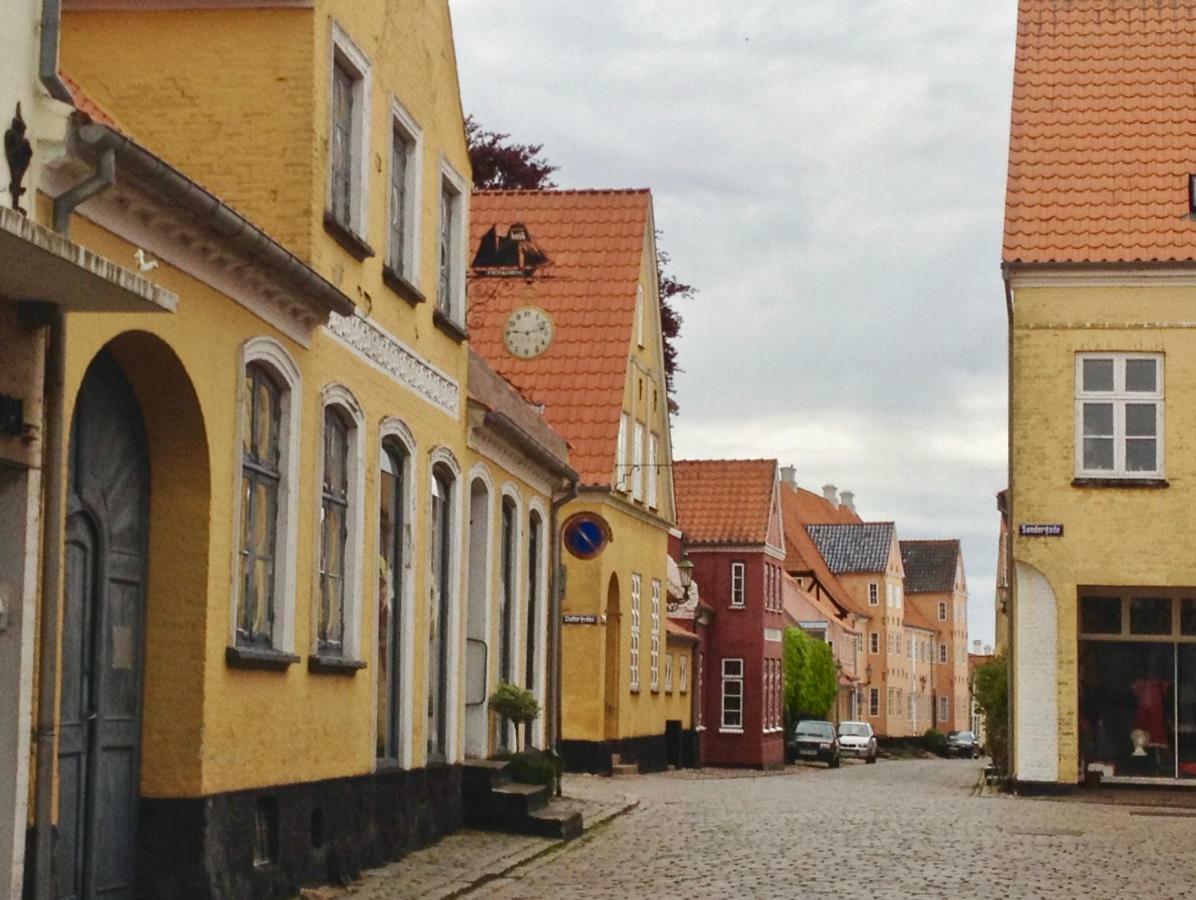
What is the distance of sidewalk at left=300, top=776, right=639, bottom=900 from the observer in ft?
49.5

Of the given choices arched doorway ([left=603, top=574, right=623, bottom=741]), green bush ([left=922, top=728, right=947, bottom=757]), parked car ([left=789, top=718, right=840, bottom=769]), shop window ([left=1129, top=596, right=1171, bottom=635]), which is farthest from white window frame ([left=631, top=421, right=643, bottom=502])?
green bush ([left=922, top=728, right=947, bottom=757])

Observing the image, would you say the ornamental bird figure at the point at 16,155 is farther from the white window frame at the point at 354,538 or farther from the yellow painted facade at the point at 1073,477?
the yellow painted facade at the point at 1073,477

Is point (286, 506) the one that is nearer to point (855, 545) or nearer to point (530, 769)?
point (530, 769)

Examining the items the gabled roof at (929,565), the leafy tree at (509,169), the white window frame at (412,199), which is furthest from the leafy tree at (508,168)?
the gabled roof at (929,565)

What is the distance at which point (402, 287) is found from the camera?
18.2m

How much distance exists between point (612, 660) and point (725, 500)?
18.6 meters

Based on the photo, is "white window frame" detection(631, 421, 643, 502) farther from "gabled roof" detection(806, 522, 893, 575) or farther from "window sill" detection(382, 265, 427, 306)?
"gabled roof" detection(806, 522, 893, 575)

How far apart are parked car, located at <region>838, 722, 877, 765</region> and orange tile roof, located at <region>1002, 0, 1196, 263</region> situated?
140ft

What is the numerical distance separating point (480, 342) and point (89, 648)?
87.1ft

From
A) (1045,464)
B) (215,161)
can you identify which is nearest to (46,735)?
(215,161)

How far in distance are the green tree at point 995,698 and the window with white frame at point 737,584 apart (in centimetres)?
1675

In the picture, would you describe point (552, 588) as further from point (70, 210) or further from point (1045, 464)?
point (70, 210)

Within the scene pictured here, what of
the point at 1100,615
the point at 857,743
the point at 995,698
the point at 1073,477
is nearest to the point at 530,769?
the point at 1073,477

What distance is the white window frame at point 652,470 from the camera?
135 feet
